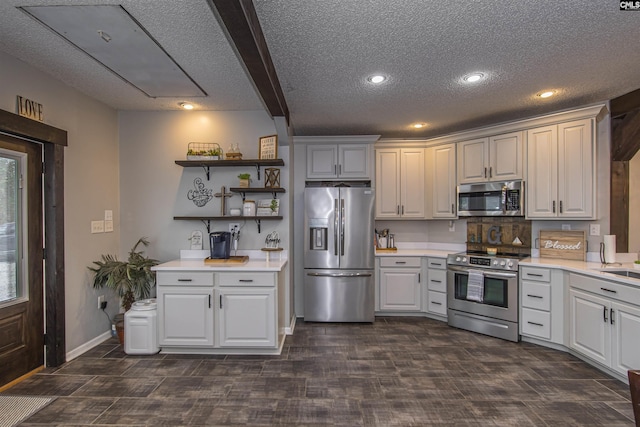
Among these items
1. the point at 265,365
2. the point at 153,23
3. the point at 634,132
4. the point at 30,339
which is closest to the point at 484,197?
the point at 634,132

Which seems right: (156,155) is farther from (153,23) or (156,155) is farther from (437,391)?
(437,391)

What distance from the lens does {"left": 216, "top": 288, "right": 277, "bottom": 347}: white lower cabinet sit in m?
3.03

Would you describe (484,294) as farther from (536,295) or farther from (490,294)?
(536,295)

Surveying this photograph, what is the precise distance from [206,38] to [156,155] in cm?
190

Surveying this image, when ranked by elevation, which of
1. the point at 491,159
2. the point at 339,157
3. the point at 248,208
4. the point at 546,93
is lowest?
the point at 248,208

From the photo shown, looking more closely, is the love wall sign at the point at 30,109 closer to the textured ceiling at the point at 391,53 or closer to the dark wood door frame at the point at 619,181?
the textured ceiling at the point at 391,53

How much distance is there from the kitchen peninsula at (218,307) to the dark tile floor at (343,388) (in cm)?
18

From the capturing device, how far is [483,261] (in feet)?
11.9

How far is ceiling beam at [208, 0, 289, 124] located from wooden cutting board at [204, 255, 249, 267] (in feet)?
5.28

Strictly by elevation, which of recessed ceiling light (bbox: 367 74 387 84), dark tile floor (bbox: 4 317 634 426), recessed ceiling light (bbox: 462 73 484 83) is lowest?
dark tile floor (bbox: 4 317 634 426)

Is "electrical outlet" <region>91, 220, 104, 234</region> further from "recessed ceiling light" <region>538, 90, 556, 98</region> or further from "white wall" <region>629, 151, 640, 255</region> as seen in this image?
"white wall" <region>629, 151, 640, 255</region>

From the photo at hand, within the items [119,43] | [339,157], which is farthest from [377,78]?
[119,43]

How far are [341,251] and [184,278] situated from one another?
1.83m

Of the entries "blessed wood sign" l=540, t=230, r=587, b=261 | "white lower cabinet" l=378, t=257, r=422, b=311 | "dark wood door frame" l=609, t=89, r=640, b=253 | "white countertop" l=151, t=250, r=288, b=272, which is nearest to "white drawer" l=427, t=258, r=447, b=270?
"white lower cabinet" l=378, t=257, r=422, b=311
